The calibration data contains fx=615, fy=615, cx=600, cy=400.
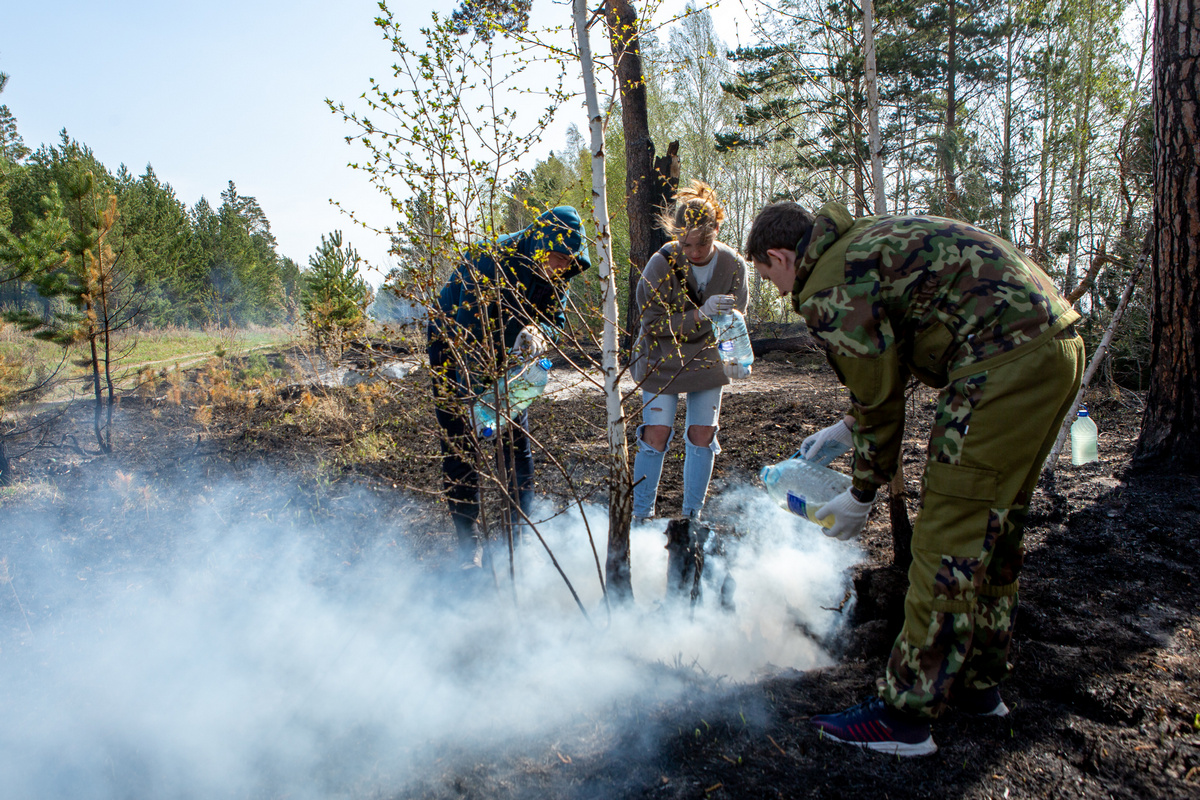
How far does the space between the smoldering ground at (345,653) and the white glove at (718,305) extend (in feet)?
4.15

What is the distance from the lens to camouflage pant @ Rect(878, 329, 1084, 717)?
1624 mm

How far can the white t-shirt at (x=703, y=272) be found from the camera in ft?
10.1

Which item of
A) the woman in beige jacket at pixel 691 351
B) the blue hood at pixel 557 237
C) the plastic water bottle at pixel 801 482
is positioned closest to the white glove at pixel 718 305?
the woman in beige jacket at pixel 691 351

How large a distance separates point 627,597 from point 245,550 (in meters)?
2.59

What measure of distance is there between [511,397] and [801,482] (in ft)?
4.48

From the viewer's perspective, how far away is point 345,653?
269cm

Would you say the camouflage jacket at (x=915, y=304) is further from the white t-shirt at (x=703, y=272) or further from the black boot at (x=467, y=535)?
the black boot at (x=467, y=535)

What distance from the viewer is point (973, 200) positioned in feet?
38.0

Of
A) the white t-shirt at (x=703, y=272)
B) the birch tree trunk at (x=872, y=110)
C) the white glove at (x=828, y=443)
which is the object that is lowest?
the white glove at (x=828, y=443)

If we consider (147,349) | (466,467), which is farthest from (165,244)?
(466,467)

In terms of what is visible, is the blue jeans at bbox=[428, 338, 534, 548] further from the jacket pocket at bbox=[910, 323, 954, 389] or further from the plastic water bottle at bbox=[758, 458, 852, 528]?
the jacket pocket at bbox=[910, 323, 954, 389]

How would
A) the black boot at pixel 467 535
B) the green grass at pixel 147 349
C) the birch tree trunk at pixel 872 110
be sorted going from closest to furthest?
the birch tree trunk at pixel 872 110
the black boot at pixel 467 535
the green grass at pixel 147 349

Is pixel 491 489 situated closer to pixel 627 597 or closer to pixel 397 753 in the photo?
pixel 627 597

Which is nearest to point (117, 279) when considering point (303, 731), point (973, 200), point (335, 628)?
point (335, 628)
